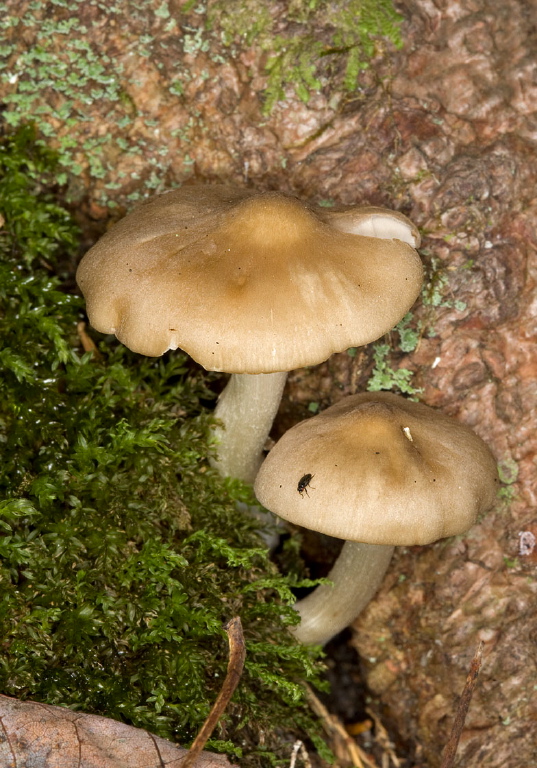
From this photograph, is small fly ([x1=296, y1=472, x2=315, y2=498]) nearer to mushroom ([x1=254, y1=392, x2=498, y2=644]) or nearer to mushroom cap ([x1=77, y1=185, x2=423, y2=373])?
mushroom ([x1=254, y1=392, x2=498, y2=644])

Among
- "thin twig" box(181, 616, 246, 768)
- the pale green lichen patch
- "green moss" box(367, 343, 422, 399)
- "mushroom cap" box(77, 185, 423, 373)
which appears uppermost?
the pale green lichen patch

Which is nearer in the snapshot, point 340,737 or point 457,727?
point 457,727

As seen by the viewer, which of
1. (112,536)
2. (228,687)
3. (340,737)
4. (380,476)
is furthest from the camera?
(340,737)

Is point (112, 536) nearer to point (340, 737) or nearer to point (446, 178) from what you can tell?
point (340, 737)

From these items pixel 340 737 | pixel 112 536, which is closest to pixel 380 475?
pixel 112 536

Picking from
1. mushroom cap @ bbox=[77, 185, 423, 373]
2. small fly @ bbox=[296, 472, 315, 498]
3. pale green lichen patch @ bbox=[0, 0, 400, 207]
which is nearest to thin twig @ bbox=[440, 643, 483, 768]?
small fly @ bbox=[296, 472, 315, 498]

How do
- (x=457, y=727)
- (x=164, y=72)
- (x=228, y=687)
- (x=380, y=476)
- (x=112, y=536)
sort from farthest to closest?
(x=164, y=72), (x=112, y=536), (x=380, y=476), (x=457, y=727), (x=228, y=687)

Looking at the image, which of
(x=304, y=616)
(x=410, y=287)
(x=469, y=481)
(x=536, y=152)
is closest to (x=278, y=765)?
(x=304, y=616)
